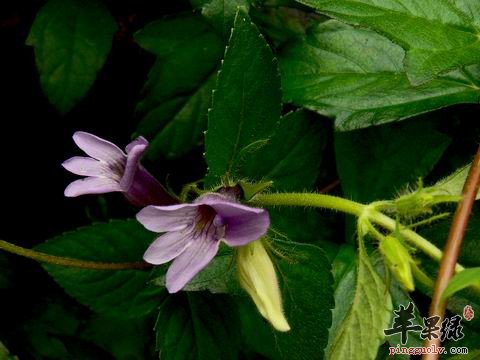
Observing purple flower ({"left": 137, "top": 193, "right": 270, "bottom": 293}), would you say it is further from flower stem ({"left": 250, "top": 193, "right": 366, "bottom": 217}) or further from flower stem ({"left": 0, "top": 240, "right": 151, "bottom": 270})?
flower stem ({"left": 0, "top": 240, "right": 151, "bottom": 270})

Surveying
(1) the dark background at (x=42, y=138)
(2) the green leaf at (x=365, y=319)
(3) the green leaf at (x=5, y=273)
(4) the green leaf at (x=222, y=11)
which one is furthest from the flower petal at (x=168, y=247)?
(3) the green leaf at (x=5, y=273)

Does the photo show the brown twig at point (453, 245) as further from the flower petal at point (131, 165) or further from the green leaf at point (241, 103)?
the flower petal at point (131, 165)

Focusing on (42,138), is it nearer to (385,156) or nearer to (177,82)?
(177,82)

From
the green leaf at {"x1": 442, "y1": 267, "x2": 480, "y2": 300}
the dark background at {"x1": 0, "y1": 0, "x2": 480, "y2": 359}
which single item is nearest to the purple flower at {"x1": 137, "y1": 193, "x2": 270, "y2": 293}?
the green leaf at {"x1": 442, "y1": 267, "x2": 480, "y2": 300}

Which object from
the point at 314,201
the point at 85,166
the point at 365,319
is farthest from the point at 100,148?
the point at 365,319

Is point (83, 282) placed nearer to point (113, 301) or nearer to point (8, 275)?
point (113, 301)

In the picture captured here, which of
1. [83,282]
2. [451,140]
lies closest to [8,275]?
[83,282]

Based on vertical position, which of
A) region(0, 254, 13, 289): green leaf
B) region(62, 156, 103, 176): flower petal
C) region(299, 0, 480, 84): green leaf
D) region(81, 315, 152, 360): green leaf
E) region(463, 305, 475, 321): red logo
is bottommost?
region(81, 315, 152, 360): green leaf
